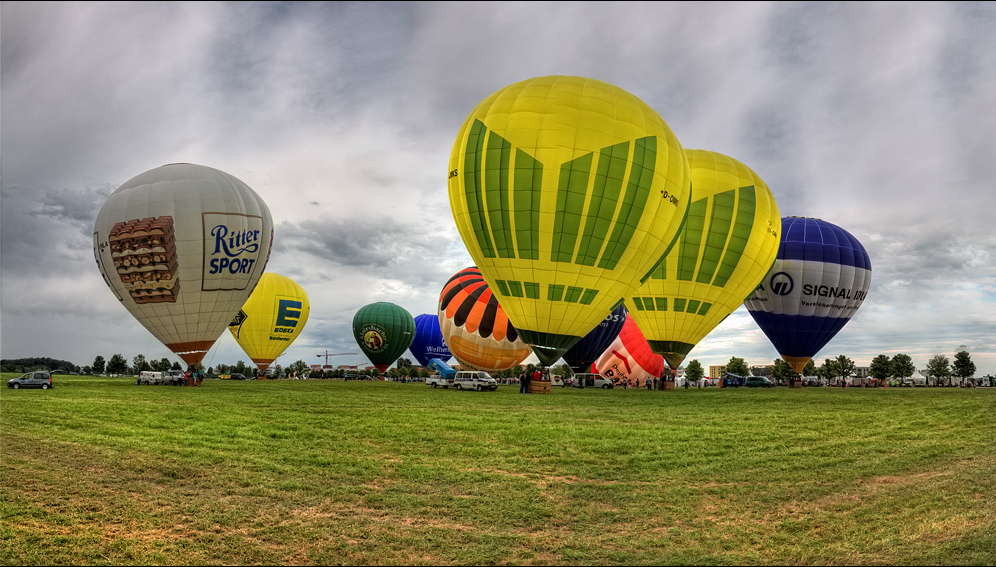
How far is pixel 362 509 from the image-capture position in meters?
8.27

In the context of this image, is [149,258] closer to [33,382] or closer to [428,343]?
[33,382]

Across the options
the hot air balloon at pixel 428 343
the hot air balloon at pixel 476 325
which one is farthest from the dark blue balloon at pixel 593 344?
the hot air balloon at pixel 428 343

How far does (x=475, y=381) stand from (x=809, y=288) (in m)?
22.1

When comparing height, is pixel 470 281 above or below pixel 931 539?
above

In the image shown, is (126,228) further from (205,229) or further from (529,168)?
(529,168)

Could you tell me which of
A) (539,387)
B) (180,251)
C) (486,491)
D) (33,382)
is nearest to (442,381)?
(539,387)

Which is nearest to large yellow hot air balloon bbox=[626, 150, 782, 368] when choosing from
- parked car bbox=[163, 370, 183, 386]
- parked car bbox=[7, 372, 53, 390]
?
parked car bbox=[163, 370, 183, 386]

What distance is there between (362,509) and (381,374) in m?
67.8

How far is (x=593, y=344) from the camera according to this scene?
44.0 m

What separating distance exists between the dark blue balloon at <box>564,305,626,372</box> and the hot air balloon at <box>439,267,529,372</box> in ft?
13.1

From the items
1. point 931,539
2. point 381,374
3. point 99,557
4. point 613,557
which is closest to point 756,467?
point 931,539

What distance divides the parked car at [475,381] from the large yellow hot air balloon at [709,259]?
9.09m

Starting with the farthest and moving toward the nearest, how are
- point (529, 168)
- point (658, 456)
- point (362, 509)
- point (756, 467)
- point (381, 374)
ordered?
point (381, 374), point (529, 168), point (658, 456), point (756, 467), point (362, 509)

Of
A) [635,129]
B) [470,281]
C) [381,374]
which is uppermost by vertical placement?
[635,129]
